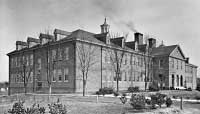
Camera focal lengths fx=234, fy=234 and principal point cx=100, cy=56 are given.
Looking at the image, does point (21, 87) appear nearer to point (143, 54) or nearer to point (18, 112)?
point (143, 54)

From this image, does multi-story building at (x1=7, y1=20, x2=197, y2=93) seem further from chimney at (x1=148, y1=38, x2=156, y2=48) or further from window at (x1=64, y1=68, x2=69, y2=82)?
chimney at (x1=148, y1=38, x2=156, y2=48)

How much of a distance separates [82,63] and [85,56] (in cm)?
122

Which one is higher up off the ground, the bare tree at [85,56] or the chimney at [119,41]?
the chimney at [119,41]

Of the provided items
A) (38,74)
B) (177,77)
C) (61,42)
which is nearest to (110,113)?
(61,42)

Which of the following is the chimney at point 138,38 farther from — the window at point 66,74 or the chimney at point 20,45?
the chimney at point 20,45

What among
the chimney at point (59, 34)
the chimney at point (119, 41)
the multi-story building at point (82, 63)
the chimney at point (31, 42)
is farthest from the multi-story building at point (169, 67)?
the chimney at point (31, 42)

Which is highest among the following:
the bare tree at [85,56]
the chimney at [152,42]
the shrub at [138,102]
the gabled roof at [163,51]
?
the chimney at [152,42]

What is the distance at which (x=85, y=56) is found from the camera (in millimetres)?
33312

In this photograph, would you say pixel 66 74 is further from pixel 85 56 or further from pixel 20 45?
pixel 20 45

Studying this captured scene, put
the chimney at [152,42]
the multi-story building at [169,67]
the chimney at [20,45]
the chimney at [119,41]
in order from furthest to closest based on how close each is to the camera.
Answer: the chimney at [152,42] < the multi-story building at [169,67] < the chimney at [20,45] < the chimney at [119,41]

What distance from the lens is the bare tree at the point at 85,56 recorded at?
32.4 m

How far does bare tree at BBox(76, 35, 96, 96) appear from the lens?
32.4 meters

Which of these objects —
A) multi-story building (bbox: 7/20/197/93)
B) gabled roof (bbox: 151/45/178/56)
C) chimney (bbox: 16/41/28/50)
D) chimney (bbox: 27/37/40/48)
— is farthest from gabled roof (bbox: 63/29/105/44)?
gabled roof (bbox: 151/45/178/56)

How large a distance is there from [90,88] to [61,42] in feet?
25.7
